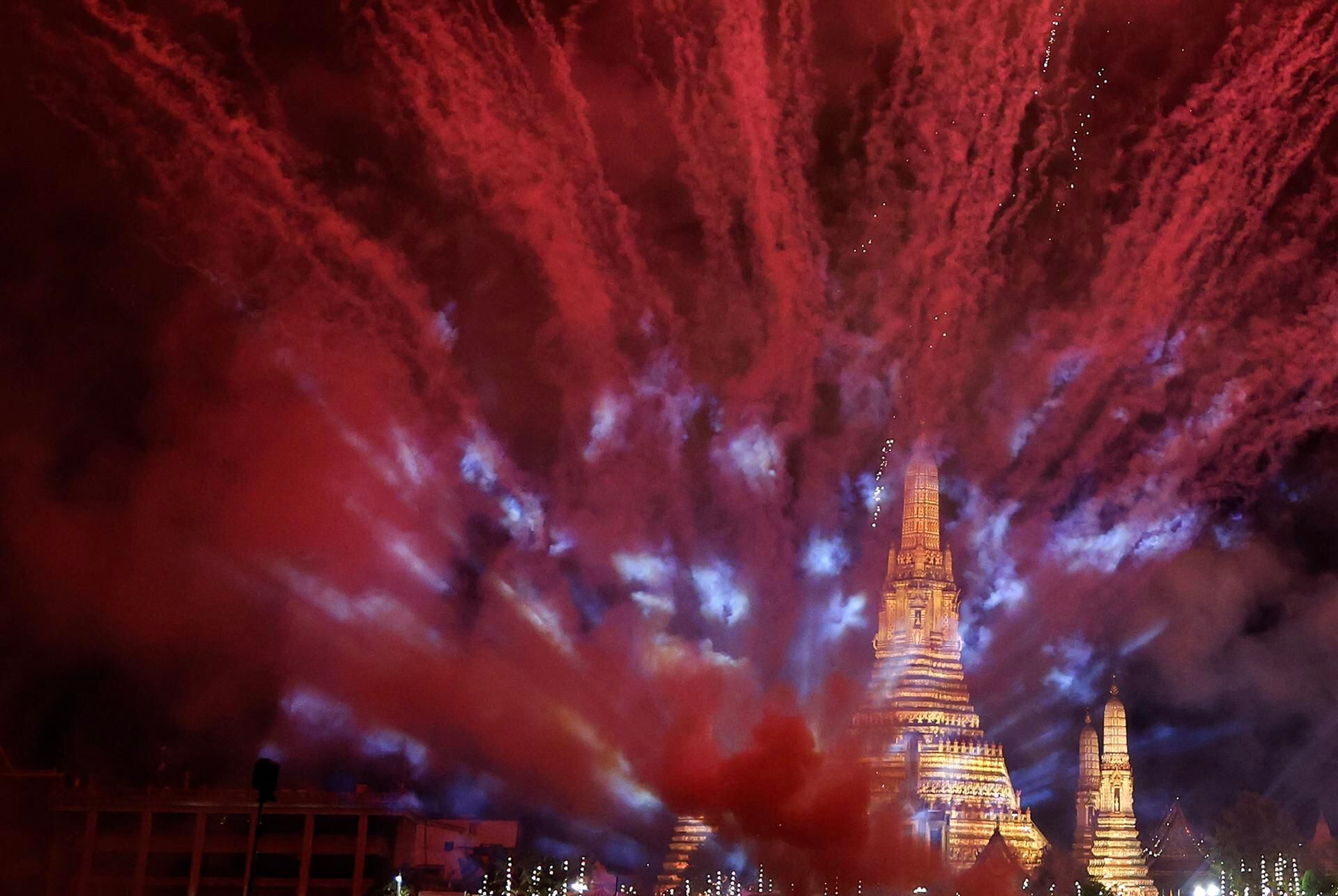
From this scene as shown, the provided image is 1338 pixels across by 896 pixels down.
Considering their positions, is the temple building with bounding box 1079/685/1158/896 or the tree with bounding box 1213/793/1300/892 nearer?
the tree with bounding box 1213/793/1300/892

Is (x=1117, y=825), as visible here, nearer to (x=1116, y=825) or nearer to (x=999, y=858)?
(x=1116, y=825)

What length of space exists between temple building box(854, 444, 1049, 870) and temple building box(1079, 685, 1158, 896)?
3885 millimetres

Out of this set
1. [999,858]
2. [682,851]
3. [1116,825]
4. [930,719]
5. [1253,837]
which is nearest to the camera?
[999,858]

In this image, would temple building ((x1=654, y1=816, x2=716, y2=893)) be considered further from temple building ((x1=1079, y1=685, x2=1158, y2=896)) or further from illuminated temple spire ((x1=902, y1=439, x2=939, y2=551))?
temple building ((x1=1079, y1=685, x2=1158, y2=896))


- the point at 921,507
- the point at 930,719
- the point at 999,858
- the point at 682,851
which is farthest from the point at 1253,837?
the point at 682,851

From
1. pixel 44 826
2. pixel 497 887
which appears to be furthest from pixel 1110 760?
pixel 44 826

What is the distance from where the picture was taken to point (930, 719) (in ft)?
337

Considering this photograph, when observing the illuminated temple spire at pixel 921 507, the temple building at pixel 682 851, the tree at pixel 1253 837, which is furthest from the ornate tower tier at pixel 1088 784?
the temple building at pixel 682 851

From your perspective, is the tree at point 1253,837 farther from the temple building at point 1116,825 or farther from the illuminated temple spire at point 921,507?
the illuminated temple spire at point 921,507

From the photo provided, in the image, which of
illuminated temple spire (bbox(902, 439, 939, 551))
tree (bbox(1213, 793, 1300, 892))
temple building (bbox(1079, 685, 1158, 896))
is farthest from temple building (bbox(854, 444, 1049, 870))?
tree (bbox(1213, 793, 1300, 892))

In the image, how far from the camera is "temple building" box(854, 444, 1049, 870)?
9912 centimetres

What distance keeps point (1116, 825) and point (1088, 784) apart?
4.14 m

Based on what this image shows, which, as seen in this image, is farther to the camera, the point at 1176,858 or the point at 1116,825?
the point at 1176,858

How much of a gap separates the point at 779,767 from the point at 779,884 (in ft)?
21.7
